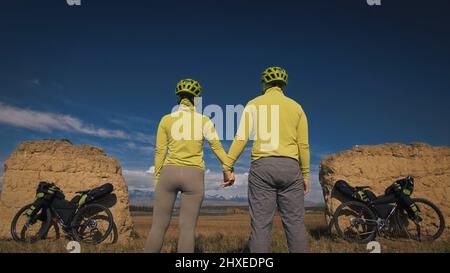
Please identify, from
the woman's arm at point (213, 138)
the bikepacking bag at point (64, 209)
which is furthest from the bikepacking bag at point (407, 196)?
the bikepacking bag at point (64, 209)

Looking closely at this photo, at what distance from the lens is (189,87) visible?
4.61 metres

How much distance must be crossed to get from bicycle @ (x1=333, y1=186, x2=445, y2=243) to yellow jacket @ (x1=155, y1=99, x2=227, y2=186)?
4.66 m

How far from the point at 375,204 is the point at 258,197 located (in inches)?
196

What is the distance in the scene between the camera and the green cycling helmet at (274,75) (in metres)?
4.26

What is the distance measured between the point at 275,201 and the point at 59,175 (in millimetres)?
6691

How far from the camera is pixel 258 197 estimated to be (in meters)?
3.85

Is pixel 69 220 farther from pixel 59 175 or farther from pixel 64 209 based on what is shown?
pixel 59 175

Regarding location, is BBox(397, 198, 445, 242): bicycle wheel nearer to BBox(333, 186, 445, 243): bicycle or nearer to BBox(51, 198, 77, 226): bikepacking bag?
BBox(333, 186, 445, 243): bicycle

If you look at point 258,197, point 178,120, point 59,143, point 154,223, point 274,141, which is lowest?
point 154,223

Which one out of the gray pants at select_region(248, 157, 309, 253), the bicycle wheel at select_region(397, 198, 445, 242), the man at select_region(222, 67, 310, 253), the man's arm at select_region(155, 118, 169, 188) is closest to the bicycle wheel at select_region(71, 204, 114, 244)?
the man's arm at select_region(155, 118, 169, 188)

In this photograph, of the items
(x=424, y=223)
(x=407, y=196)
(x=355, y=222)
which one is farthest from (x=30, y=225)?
(x=424, y=223)

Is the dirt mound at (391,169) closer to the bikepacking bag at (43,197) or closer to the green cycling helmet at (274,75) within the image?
the green cycling helmet at (274,75)
